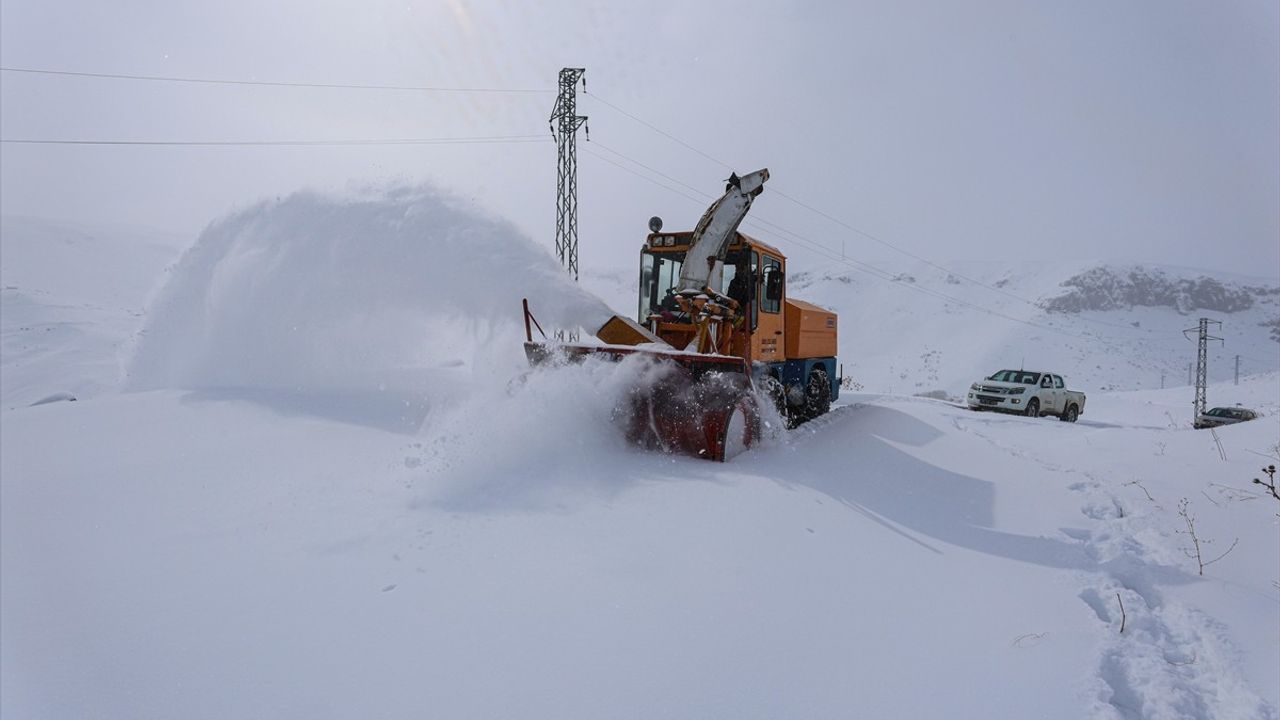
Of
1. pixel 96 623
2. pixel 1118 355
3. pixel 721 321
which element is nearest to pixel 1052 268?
pixel 1118 355

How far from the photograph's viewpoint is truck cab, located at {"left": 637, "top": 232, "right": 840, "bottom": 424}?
25.6 feet

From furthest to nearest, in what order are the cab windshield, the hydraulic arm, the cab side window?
the cab windshield, the cab side window, the hydraulic arm

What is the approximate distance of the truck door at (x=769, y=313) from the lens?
8180 mm

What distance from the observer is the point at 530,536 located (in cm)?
356

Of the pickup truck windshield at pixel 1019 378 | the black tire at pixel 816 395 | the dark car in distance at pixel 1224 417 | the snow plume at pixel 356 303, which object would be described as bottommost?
the dark car in distance at pixel 1224 417

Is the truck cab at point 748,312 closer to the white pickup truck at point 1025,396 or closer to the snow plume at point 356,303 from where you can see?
the snow plume at point 356,303

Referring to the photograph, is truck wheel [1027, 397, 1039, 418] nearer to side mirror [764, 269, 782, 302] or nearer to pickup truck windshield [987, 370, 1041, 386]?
pickup truck windshield [987, 370, 1041, 386]

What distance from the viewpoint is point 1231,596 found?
12.2 ft

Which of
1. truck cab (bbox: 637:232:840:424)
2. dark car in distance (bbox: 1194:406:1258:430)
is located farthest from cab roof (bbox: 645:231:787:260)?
dark car in distance (bbox: 1194:406:1258:430)

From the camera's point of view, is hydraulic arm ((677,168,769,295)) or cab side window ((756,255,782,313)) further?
cab side window ((756,255,782,313))

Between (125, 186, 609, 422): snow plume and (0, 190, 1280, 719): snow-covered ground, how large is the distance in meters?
0.04

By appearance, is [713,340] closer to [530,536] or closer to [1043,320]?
[530,536]

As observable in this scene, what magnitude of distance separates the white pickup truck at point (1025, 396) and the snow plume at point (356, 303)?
44.1 ft

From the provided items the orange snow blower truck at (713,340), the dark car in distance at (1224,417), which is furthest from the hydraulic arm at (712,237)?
the dark car in distance at (1224,417)
